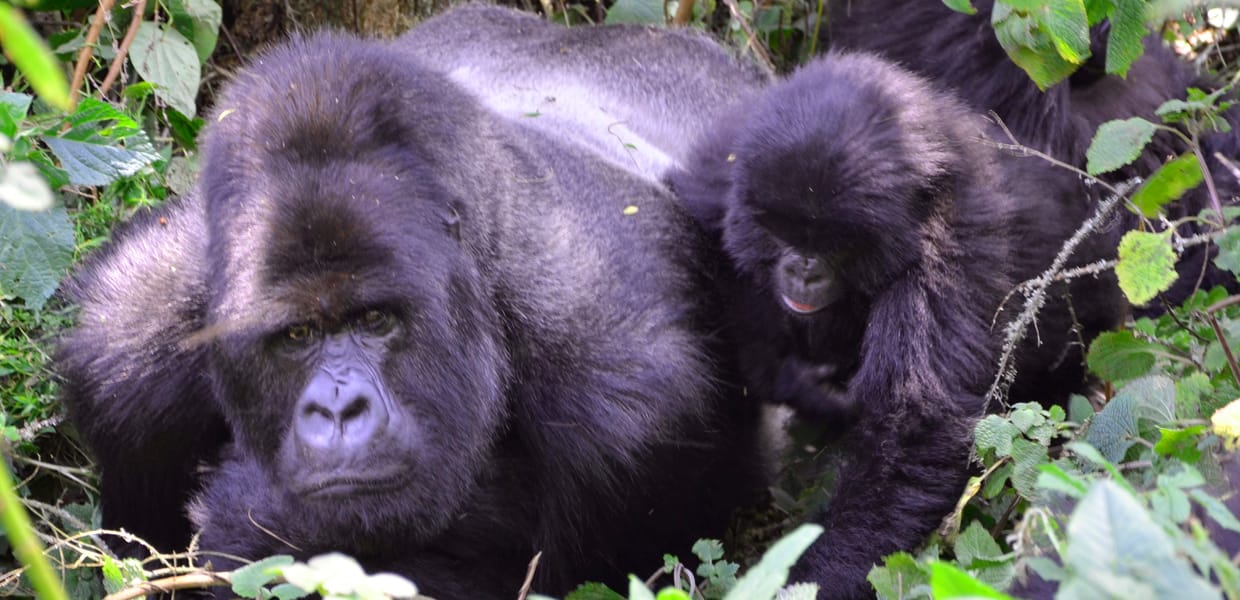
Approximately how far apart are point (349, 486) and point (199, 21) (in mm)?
2338

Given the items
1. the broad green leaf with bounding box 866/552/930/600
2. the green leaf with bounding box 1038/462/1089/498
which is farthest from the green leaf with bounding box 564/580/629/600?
the green leaf with bounding box 1038/462/1089/498

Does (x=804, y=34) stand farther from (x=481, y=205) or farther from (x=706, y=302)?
(x=481, y=205)

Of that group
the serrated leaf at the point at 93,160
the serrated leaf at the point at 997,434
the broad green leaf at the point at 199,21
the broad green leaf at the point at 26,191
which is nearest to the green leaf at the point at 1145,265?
the serrated leaf at the point at 997,434

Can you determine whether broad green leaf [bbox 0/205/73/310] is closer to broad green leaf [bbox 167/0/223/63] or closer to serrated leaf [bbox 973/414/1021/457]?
broad green leaf [bbox 167/0/223/63]

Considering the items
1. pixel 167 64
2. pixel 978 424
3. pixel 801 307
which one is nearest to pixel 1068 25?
Result: pixel 801 307

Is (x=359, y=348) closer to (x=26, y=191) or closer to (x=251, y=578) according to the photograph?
(x=251, y=578)

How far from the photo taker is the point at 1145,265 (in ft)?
8.45

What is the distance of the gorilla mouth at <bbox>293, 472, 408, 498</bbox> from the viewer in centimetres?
256

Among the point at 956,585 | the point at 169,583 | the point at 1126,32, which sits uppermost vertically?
the point at 1126,32

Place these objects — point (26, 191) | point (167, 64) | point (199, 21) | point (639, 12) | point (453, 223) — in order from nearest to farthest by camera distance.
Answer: point (26, 191)
point (453, 223)
point (167, 64)
point (199, 21)
point (639, 12)

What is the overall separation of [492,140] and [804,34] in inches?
91.2

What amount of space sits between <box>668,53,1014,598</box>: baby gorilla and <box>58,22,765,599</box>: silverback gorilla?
350 mm

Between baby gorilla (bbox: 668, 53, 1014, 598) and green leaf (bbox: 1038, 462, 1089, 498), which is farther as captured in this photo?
baby gorilla (bbox: 668, 53, 1014, 598)

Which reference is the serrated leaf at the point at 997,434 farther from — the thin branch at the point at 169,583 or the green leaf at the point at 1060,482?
the thin branch at the point at 169,583
